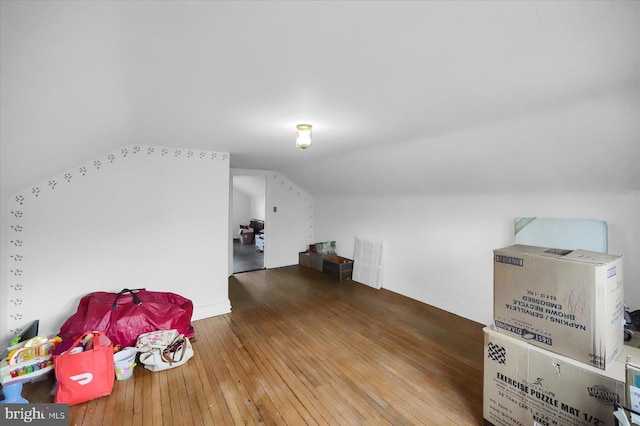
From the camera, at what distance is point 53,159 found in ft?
7.22

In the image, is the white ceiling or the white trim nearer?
the white ceiling

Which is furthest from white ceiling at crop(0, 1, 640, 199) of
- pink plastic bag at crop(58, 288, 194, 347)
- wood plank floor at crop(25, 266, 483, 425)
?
wood plank floor at crop(25, 266, 483, 425)

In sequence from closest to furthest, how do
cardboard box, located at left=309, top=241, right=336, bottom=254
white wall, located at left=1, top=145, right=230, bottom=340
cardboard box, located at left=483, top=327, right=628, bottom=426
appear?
cardboard box, located at left=483, top=327, right=628, bottom=426
white wall, located at left=1, top=145, right=230, bottom=340
cardboard box, located at left=309, top=241, right=336, bottom=254

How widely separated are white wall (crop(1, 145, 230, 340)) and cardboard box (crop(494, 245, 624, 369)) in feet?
9.98

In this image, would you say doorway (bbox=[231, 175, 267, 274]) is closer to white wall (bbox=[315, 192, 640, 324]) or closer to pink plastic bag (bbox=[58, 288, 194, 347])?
white wall (bbox=[315, 192, 640, 324])

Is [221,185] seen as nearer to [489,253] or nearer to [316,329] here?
[316,329]

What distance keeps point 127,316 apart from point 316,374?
1.81m

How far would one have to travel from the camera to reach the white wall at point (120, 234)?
2.55m

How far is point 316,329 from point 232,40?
112 inches

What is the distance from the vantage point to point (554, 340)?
1485 millimetres

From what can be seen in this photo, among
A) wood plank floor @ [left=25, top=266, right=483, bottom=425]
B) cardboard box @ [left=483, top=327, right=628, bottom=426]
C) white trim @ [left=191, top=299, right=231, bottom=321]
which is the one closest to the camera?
cardboard box @ [left=483, top=327, right=628, bottom=426]

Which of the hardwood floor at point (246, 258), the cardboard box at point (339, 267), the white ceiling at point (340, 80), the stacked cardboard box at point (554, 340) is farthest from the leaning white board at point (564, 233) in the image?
the hardwood floor at point (246, 258)

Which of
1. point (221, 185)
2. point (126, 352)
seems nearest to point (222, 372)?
point (126, 352)

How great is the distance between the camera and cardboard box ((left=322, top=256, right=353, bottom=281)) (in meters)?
4.85
